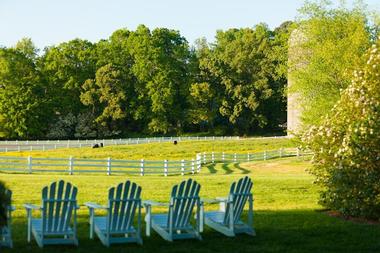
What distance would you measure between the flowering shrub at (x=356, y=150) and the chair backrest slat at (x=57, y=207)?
692cm

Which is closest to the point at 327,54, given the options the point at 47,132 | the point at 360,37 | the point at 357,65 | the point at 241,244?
the point at 360,37

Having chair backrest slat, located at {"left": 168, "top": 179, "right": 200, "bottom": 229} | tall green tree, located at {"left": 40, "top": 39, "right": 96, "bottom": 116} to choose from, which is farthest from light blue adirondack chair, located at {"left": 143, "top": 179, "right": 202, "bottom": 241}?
tall green tree, located at {"left": 40, "top": 39, "right": 96, "bottom": 116}

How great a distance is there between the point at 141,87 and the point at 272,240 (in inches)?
2847

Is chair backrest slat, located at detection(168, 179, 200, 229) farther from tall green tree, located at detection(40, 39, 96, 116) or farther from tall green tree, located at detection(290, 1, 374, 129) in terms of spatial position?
tall green tree, located at detection(40, 39, 96, 116)

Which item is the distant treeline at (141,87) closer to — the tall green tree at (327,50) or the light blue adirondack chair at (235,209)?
the tall green tree at (327,50)

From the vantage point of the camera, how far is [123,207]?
9.91 m

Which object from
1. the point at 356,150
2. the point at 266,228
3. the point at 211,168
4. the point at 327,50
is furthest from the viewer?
the point at 211,168

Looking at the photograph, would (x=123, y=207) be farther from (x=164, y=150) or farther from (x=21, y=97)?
(x=21, y=97)

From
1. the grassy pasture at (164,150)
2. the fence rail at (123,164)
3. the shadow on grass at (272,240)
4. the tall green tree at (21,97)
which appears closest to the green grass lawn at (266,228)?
the shadow on grass at (272,240)

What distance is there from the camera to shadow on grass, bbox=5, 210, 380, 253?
9898 millimetres

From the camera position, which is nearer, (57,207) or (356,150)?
(57,207)

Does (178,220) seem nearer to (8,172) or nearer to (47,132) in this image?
(8,172)

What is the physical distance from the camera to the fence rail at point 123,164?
101ft

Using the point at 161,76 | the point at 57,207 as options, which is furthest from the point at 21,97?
the point at 57,207
